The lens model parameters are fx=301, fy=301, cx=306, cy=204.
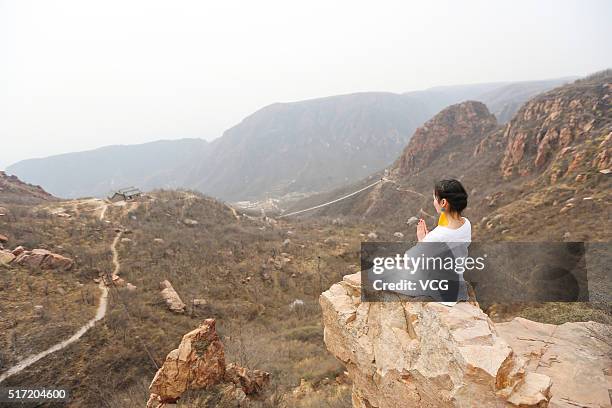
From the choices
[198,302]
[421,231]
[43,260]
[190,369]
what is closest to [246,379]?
[190,369]

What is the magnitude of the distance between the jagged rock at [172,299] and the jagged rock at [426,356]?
44.4 feet

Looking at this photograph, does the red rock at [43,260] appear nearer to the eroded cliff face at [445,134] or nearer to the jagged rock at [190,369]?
the jagged rock at [190,369]

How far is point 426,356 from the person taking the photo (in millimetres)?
4195

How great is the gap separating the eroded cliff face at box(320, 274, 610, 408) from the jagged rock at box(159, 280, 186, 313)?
13429 mm

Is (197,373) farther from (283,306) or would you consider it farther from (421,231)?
(283,306)

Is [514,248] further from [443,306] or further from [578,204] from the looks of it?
[443,306]

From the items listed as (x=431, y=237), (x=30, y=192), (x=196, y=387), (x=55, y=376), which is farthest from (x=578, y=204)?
(x=30, y=192)

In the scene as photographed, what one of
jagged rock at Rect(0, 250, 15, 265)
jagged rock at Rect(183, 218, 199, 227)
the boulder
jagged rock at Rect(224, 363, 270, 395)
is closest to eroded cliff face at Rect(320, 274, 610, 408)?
jagged rock at Rect(224, 363, 270, 395)

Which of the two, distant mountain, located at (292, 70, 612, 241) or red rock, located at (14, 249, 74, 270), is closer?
red rock, located at (14, 249, 74, 270)

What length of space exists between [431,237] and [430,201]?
169 ft

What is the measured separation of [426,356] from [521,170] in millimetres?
44676

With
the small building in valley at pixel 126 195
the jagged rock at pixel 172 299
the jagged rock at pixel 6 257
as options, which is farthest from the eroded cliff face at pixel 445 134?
the jagged rock at pixel 6 257

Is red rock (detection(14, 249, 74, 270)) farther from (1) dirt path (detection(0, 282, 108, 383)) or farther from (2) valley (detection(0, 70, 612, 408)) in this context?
(1) dirt path (detection(0, 282, 108, 383))

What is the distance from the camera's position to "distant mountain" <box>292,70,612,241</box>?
22500mm
